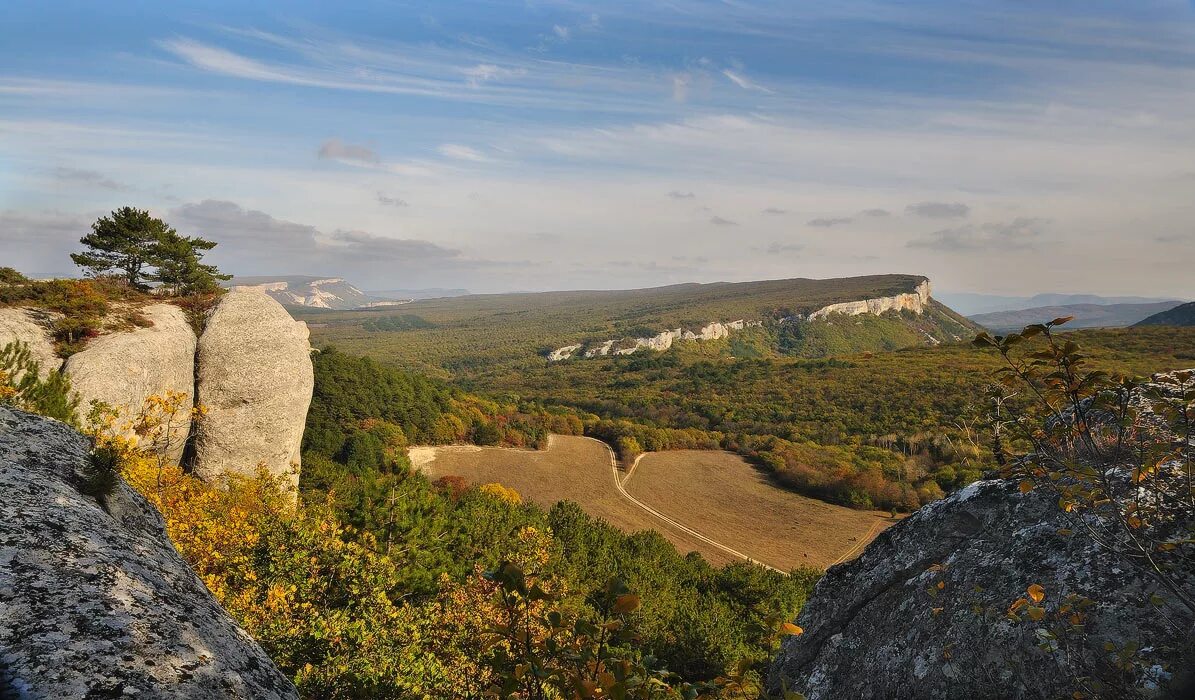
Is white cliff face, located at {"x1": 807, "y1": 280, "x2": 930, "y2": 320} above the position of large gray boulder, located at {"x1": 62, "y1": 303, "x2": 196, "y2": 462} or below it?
above

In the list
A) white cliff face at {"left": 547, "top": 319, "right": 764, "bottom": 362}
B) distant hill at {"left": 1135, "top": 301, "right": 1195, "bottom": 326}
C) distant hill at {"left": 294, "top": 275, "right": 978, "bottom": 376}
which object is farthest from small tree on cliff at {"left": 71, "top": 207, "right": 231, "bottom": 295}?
distant hill at {"left": 1135, "top": 301, "right": 1195, "bottom": 326}

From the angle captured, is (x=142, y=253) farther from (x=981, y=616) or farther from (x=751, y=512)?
(x=751, y=512)

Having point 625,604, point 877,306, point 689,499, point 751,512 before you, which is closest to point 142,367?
point 625,604

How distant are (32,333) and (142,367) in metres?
3.04

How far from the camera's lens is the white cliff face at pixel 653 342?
154625 mm

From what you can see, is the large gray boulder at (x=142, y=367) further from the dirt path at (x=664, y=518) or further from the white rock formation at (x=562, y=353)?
the white rock formation at (x=562, y=353)

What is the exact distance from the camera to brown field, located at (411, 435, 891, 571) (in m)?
41.4

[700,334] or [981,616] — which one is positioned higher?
[981,616]

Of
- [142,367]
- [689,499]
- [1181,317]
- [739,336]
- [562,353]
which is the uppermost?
[1181,317]

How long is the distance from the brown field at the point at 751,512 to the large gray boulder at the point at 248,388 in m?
32.8

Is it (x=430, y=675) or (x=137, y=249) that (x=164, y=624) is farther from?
(x=137, y=249)

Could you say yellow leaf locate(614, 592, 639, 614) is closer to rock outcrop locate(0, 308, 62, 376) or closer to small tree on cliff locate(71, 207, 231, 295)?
rock outcrop locate(0, 308, 62, 376)

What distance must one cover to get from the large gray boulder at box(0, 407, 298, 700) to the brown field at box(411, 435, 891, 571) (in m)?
39.2

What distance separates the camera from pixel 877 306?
17838cm
